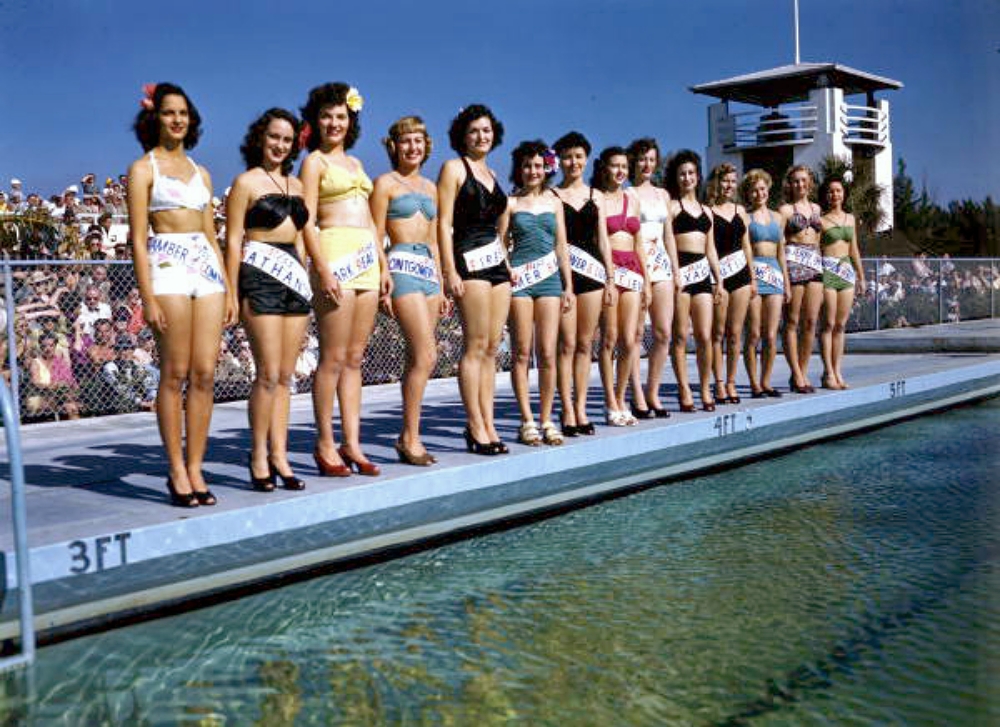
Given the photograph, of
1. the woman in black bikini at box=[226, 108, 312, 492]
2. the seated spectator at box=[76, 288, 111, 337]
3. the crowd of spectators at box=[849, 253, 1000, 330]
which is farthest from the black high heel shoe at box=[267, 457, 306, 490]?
the crowd of spectators at box=[849, 253, 1000, 330]

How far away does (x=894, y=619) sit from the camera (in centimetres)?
393

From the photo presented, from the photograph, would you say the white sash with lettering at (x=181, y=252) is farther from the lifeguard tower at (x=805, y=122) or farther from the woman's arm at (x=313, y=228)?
the lifeguard tower at (x=805, y=122)

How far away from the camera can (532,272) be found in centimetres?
656

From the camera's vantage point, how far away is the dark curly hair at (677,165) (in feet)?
25.9

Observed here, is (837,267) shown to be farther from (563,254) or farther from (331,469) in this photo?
(331,469)

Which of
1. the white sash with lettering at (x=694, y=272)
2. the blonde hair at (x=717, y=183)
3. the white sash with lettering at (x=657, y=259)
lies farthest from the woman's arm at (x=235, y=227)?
the blonde hair at (x=717, y=183)

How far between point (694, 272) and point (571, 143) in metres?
1.60

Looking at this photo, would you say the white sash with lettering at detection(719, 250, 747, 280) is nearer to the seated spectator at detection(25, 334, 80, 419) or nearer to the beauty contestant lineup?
the beauty contestant lineup

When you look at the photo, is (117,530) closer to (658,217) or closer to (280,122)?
(280,122)

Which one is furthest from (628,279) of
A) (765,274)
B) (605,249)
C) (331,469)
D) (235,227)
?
(235,227)

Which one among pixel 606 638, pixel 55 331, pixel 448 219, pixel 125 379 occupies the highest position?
pixel 448 219

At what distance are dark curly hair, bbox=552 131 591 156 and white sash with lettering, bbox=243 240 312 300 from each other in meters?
2.28

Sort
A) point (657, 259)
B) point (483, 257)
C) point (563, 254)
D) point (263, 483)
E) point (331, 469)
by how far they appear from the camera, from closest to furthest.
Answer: point (263, 483)
point (331, 469)
point (483, 257)
point (563, 254)
point (657, 259)

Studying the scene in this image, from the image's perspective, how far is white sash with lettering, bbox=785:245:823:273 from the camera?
921 centimetres
